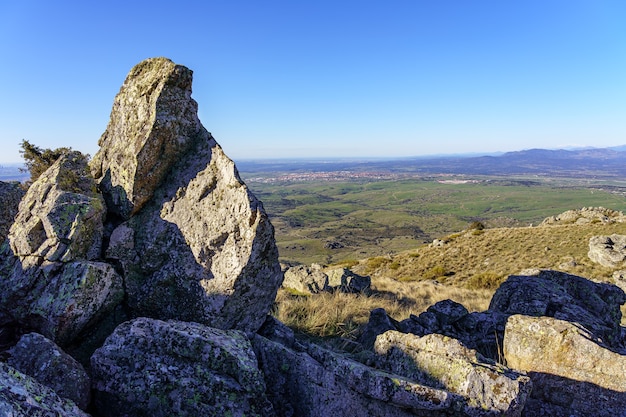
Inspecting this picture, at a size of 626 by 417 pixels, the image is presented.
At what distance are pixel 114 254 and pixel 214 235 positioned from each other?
2.28 metres

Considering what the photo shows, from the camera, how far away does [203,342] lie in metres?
5.48

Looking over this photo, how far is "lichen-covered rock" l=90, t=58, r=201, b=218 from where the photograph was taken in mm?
8438

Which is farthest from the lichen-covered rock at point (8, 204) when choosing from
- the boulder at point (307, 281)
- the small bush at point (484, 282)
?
the small bush at point (484, 282)

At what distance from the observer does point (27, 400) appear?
140 inches

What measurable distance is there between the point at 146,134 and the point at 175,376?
229 inches

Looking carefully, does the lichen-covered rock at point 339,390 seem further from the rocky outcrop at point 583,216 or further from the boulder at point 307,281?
the rocky outcrop at point 583,216

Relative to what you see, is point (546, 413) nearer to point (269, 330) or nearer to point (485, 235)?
point (269, 330)

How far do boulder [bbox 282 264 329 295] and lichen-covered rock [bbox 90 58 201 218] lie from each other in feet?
44.8

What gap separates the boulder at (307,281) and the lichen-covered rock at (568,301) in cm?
1119

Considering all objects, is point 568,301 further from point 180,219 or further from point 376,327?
point 180,219

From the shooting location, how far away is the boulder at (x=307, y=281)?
2132 cm

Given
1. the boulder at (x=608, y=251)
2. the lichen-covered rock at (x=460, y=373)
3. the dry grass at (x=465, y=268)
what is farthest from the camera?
the boulder at (x=608, y=251)

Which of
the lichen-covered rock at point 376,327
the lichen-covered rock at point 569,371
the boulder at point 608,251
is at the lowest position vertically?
the boulder at point 608,251

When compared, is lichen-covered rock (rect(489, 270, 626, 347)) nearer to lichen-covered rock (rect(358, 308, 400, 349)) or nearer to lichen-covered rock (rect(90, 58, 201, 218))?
lichen-covered rock (rect(358, 308, 400, 349))
